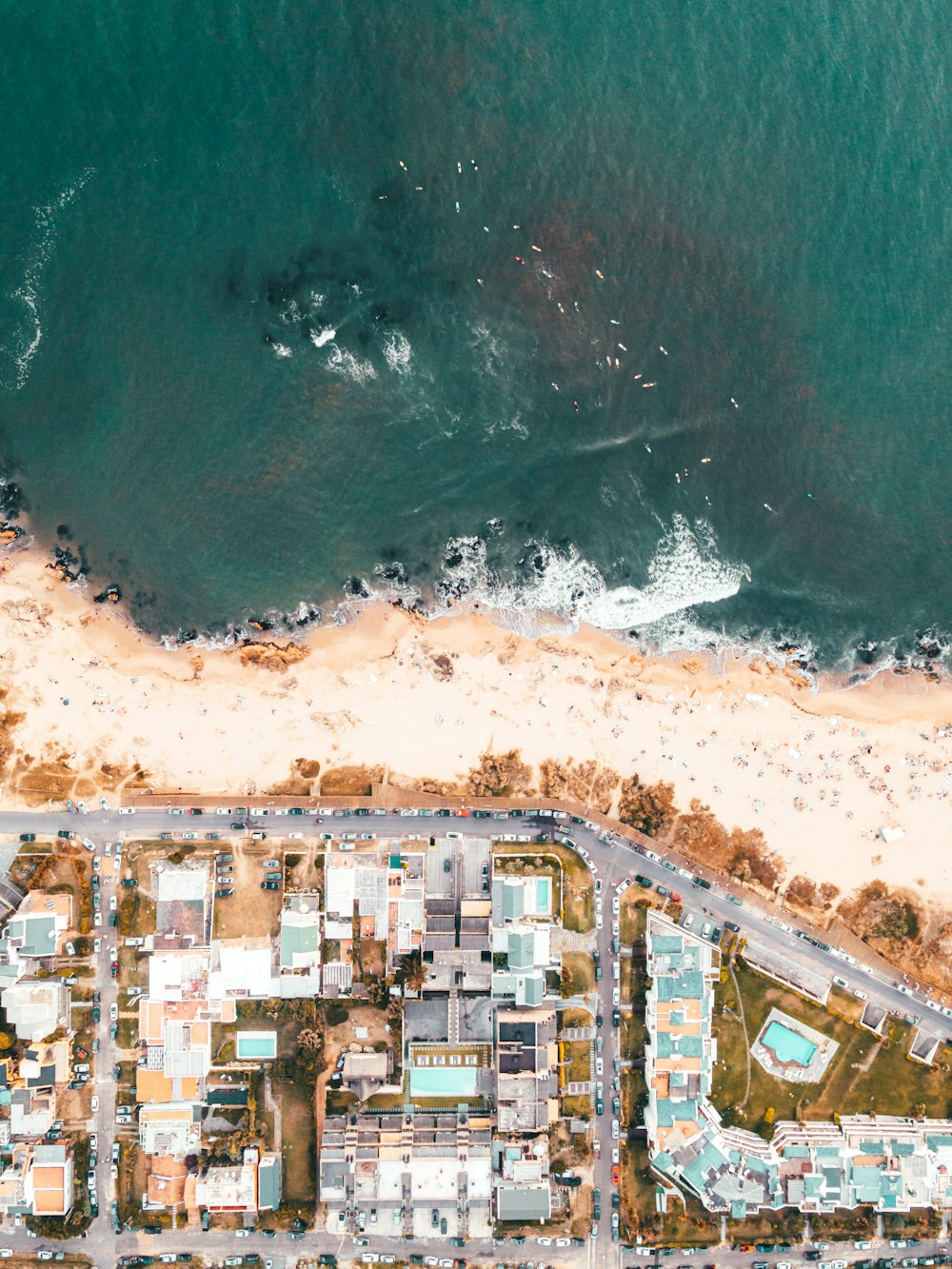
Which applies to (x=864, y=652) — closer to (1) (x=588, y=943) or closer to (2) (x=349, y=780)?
(1) (x=588, y=943)

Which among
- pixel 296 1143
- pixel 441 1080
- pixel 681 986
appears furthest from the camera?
pixel 296 1143

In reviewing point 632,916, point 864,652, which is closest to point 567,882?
point 632,916

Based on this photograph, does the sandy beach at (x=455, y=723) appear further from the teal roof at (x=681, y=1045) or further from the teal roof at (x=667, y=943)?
the teal roof at (x=681, y=1045)

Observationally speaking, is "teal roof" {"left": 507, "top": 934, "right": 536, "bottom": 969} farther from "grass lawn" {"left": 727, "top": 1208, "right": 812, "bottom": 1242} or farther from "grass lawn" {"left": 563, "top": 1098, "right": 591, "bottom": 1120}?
"grass lawn" {"left": 727, "top": 1208, "right": 812, "bottom": 1242}

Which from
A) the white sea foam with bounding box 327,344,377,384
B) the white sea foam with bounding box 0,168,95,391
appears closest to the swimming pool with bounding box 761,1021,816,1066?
the white sea foam with bounding box 327,344,377,384

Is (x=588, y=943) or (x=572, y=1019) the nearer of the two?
(x=572, y=1019)

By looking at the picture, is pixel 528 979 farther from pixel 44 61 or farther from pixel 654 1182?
pixel 44 61

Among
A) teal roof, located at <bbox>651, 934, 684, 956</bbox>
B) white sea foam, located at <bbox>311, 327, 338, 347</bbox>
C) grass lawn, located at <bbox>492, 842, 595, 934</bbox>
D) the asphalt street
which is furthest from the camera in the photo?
white sea foam, located at <bbox>311, 327, 338, 347</bbox>

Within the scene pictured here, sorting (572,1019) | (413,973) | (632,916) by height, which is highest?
(632,916)
